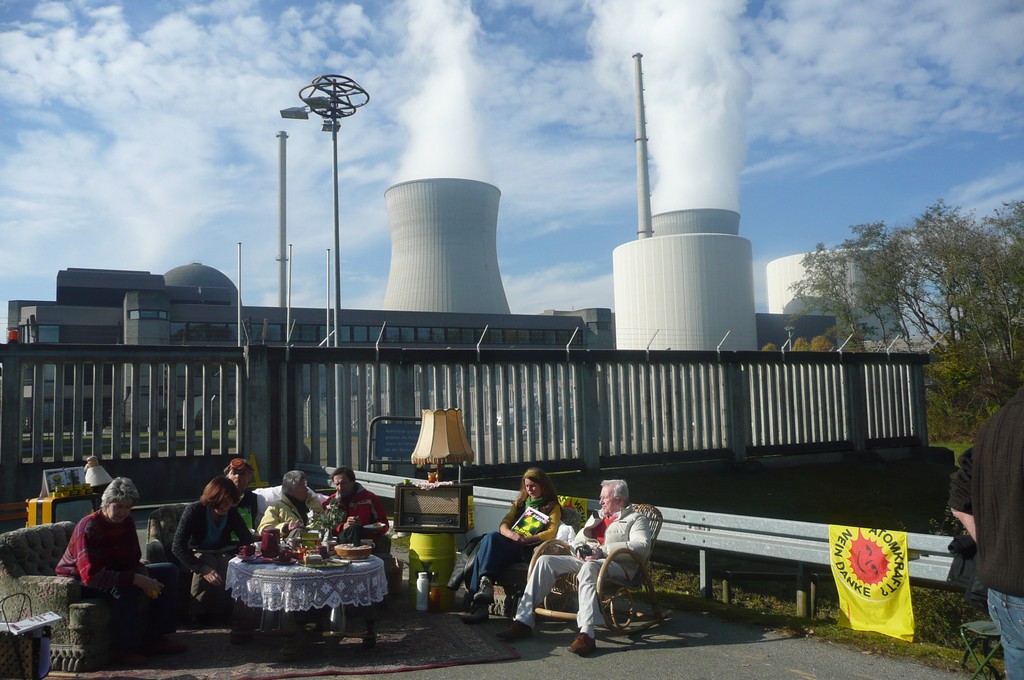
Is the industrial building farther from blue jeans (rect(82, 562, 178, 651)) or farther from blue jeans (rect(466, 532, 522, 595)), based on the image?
blue jeans (rect(82, 562, 178, 651))

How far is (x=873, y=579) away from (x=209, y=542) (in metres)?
5.07

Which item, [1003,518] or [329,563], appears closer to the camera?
[1003,518]

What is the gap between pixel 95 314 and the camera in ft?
165

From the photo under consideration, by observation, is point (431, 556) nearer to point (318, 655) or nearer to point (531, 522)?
point (531, 522)

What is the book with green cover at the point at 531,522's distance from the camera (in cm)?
716

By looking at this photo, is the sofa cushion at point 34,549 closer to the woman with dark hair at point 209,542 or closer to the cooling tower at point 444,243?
the woman with dark hair at point 209,542

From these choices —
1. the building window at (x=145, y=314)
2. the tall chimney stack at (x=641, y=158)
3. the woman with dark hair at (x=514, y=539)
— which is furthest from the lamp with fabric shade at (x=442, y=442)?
the tall chimney stack at (x=641, y=158)

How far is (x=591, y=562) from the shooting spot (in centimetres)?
607

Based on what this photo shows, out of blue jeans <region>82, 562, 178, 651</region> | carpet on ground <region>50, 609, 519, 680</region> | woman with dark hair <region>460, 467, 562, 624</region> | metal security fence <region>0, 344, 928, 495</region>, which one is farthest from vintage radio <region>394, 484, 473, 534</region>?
metal security fence <region>0, 344, 928, 495</region>

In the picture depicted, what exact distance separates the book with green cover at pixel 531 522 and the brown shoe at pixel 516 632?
3.69 ft

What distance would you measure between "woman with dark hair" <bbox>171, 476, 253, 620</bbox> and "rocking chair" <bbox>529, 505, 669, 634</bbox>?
2.45 meters

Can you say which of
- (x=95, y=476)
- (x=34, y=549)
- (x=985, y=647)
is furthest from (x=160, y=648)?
(x=985, y=647)

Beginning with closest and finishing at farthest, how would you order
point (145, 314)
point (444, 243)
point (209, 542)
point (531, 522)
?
point (209, 542) < point (531, 522) < point (145, 314) < point (444, 243)

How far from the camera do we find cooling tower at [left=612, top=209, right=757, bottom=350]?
5253cm
